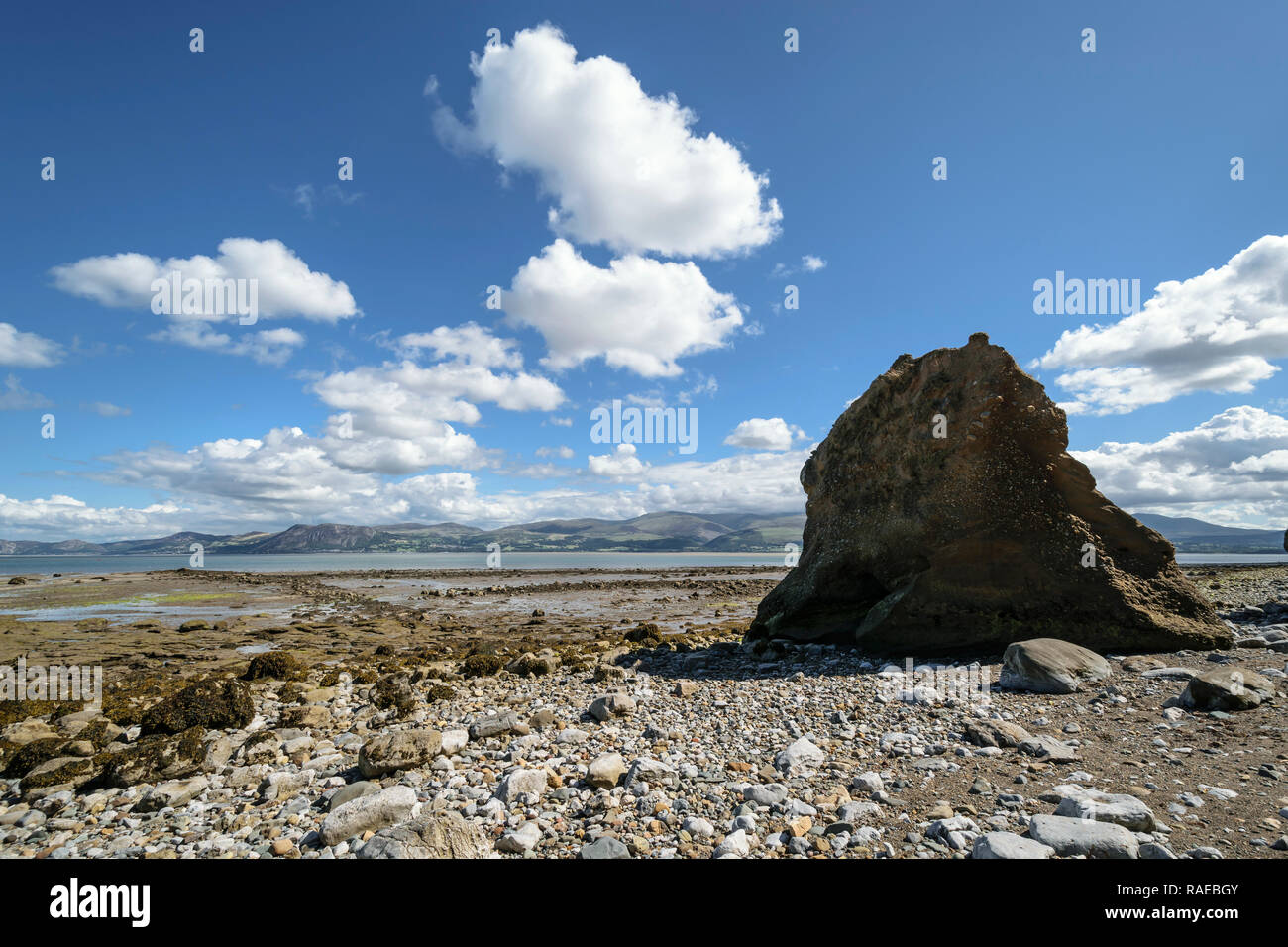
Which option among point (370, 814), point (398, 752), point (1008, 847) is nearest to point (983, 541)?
point (1008, 847)

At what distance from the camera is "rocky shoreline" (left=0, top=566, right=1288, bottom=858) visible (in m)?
5.22

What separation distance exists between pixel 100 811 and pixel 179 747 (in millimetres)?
1309

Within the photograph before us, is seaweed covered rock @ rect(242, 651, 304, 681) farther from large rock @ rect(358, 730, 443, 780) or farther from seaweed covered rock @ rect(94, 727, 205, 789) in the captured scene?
large rock @ rect(358, 730, 443, 780)

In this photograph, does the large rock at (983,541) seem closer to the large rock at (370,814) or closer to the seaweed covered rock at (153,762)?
the large rock at (370,814)

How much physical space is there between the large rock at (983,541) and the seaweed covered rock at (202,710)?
44.2ft

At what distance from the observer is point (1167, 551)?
41.3 feet

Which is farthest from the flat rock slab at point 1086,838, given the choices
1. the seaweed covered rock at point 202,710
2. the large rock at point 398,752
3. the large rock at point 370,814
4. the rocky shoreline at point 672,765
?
the seaweed covered rock at point 202,710

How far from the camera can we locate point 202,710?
998cm

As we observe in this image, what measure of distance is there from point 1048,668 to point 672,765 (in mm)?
7282

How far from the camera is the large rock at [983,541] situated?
12.1m

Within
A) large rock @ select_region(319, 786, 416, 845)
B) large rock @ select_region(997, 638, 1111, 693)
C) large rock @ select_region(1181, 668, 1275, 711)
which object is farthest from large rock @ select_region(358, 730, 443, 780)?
large rock @ select_region(1181, 668, 1275, 711)

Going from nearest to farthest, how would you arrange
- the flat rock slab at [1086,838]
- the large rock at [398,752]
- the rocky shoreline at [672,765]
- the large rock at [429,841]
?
the flat rock slab at [1086,838]
the large rock at [429,841]
the rocky shoreline at [672,765]
the large rock at [398,752]

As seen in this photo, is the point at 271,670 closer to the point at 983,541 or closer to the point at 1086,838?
the point at 1086,838
